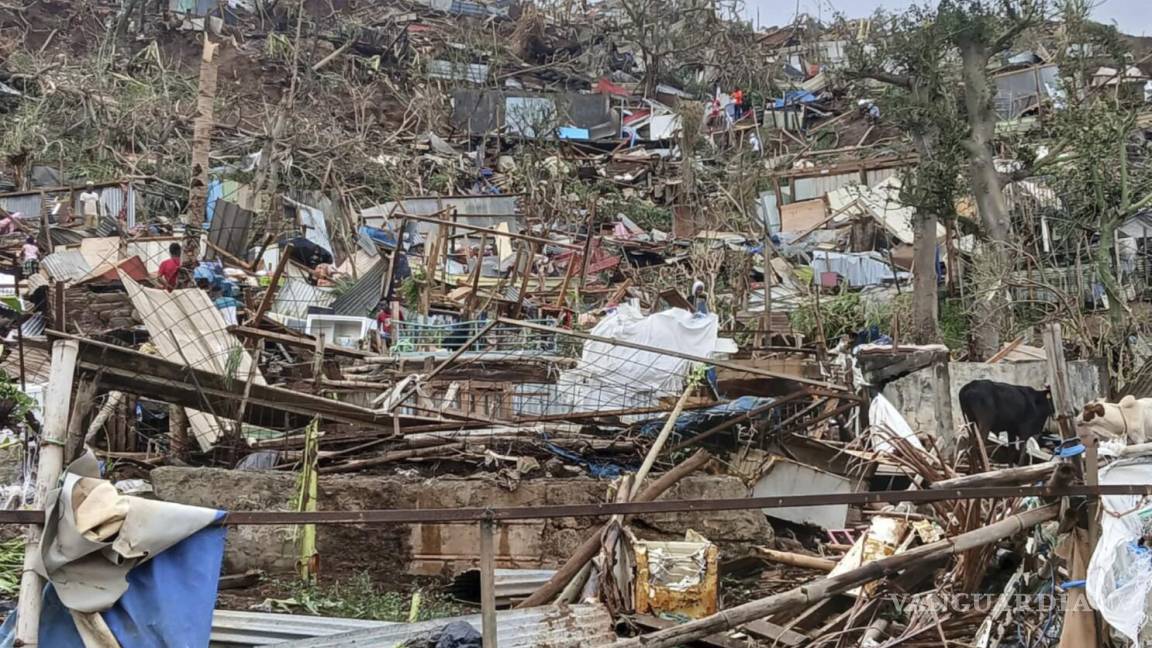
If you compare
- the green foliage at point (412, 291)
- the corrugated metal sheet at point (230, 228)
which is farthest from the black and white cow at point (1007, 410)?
the corrugated metal sheet at point (230, 228)

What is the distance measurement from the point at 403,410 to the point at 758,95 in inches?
901

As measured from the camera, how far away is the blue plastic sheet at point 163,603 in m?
3.12

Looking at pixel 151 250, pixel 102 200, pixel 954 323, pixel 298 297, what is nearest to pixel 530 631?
Result: pixel 298 297

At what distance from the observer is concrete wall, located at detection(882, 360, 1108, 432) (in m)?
9.59

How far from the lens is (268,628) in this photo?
5.18 metres

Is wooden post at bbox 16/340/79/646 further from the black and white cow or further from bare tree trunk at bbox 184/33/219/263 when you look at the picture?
bare tree trunk at bbox 184/33/219/263

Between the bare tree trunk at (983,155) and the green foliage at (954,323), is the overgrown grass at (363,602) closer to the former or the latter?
the bare tree trunk at (983,155)

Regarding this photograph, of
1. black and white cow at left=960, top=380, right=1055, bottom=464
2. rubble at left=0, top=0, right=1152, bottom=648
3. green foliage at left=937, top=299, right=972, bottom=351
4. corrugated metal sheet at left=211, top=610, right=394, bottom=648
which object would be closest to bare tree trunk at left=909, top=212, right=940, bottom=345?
rubble at left=0, top=0, right=1152, bottom=648

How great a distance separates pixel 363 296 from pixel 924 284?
7.96 m

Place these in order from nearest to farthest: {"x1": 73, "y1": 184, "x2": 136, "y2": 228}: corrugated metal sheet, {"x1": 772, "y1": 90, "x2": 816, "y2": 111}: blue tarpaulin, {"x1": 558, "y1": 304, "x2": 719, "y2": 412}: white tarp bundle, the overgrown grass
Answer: the overgrown grass
{"x1": 558, "y1": 304, "x2": 719, "y2": 412}: white tarp bundle
{"x1": 73, "y1": 184, "x2": 136, "y2": 228}: corrugated metal sheet
{"x1": 772, "y1": 90, "x2": 816, "y2": 111}: blue tarpaulin

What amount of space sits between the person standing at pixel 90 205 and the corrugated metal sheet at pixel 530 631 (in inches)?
499

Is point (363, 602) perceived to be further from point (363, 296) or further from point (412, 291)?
point (363, 296)

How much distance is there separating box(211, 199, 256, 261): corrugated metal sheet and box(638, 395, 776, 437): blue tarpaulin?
9.13 meters

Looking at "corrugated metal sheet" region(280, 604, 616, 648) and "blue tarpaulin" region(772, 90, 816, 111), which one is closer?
"corrugated metal sheet" region(280, 604, 616, 648)
